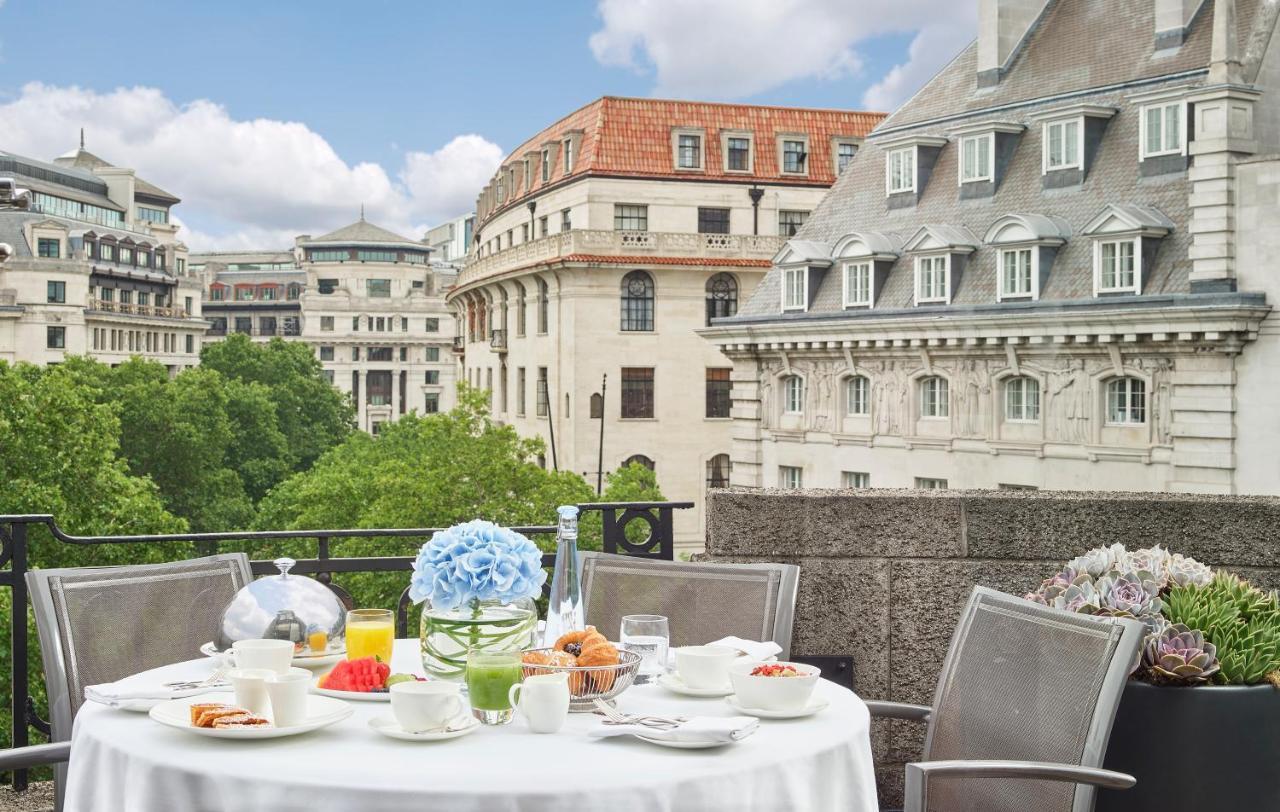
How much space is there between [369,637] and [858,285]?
151ft

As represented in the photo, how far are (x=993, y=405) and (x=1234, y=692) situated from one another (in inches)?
1594

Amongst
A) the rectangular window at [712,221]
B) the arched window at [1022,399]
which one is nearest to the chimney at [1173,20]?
the arched window at [1022,399]

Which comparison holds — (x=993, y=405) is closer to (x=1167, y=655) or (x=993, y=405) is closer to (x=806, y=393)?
(x=806, y=393)

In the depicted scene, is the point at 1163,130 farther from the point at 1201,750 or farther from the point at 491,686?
the point at 491,686

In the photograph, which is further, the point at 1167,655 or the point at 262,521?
the point at 262,521

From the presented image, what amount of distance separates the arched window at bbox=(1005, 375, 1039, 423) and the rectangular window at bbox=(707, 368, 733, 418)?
24605mm

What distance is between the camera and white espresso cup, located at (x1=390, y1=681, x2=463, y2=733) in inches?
139

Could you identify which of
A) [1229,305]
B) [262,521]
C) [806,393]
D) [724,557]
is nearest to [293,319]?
[262,521]

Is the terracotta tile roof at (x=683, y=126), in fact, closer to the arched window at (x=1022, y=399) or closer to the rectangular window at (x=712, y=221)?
the rectangular window at (x=712, y=221)

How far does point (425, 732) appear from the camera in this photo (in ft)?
11.6

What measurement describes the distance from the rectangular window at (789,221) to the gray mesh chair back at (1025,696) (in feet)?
215

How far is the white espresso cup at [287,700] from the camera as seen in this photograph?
360 centimetres

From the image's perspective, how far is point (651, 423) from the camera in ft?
219

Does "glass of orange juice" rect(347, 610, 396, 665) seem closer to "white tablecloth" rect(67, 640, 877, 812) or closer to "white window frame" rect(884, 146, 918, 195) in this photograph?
"white tablecloth" rect(67, 640, 877, 812)
